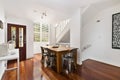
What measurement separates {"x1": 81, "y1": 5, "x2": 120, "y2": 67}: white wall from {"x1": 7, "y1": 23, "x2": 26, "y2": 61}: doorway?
340cm

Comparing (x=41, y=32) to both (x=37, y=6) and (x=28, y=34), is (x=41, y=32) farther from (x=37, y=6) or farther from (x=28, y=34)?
(x=37, y=6)

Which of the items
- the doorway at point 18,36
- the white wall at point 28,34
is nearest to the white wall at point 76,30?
Answer: the white wall at point 28,34

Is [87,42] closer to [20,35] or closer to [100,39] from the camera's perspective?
[100,39]

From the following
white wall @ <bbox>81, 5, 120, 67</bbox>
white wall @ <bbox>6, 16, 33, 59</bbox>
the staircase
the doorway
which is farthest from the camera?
the staircase

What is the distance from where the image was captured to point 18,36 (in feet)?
17.1

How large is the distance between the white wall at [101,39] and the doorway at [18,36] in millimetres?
3398

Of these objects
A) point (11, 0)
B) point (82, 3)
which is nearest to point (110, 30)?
point (82, 3)

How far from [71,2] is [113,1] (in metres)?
1.62

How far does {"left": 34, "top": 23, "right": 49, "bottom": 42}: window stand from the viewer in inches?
295

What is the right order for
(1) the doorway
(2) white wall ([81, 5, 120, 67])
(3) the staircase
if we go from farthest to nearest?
(3) the staircase → (1) the doorway → (2) white wall ([81, 5, 120, 67])

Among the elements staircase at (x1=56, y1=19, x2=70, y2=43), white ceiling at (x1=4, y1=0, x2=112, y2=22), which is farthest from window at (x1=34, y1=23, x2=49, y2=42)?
white ceiling at (x1=4, y1=0, x2=112, y2=22)

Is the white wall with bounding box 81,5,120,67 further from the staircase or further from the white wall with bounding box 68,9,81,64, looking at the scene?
the staircase

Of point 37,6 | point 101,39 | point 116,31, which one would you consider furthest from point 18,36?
point 116,31

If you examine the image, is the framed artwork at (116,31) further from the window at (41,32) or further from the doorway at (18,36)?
the window at (41,32)
